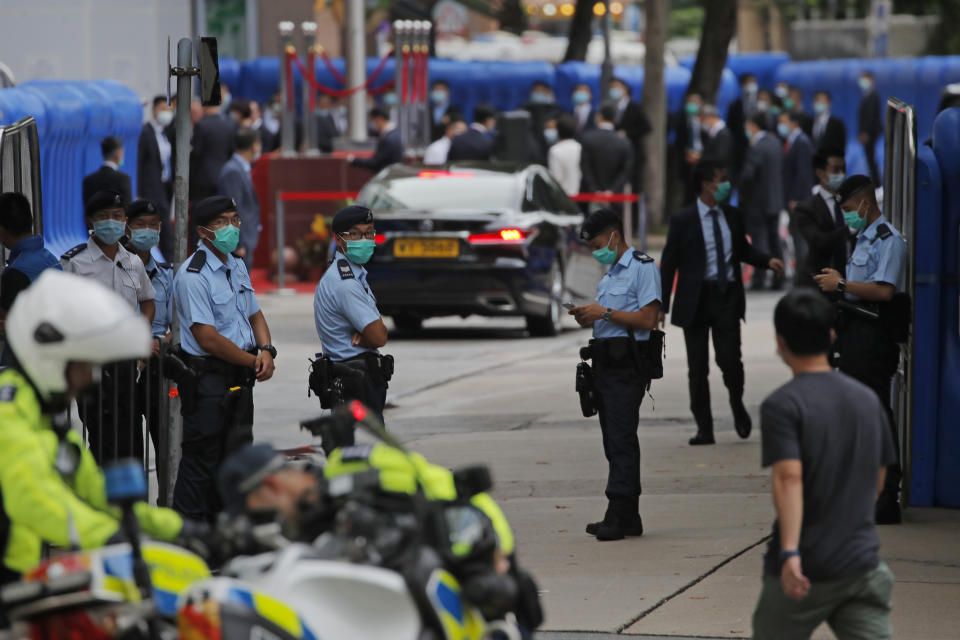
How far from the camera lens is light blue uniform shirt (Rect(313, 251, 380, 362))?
337 inches

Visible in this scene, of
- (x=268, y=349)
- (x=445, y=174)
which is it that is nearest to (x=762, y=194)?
(x=445, y=174)

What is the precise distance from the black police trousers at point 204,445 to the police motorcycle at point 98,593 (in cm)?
361

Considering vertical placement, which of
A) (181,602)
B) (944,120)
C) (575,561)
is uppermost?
(944,120)

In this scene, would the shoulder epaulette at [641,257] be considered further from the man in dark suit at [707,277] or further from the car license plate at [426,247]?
the car license plate at [426,247]

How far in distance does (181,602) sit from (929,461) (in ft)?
18.9

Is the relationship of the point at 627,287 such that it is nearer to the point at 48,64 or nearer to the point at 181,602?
the point at 181,602

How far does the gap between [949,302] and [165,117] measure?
12.0 metres

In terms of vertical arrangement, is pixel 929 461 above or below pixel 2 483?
below

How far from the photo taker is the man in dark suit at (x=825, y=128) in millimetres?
23422

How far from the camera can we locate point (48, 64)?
22.3 m

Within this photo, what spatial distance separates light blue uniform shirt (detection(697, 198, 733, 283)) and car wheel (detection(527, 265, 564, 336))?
5.28 meters

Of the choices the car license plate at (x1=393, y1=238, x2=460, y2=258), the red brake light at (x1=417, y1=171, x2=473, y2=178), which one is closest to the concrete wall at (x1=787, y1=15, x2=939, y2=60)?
the red brake light at (x1=417, y1=171, x2=473, y2=178)

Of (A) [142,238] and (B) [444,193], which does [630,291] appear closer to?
(A) [142,238]

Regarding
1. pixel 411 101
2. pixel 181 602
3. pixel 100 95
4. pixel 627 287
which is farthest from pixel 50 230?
pixel 181 602
